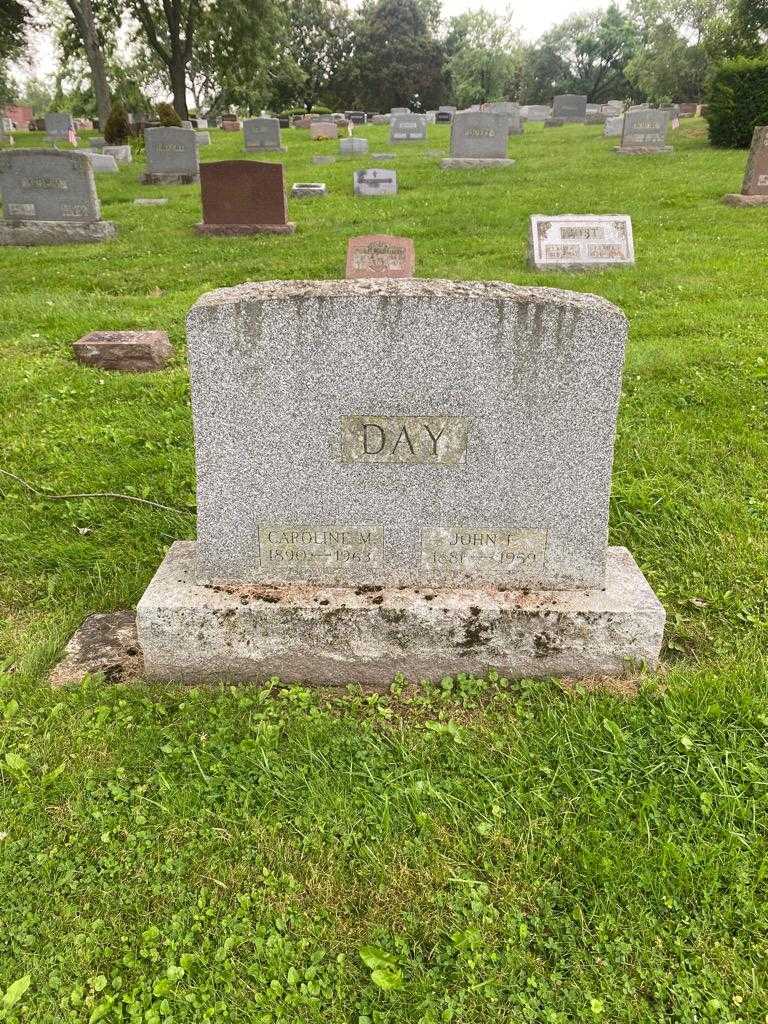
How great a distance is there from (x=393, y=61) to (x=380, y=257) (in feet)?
167

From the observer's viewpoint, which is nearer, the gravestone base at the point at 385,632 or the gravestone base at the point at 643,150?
the gravestone base at the point at 385,632

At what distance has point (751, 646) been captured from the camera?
119 inches

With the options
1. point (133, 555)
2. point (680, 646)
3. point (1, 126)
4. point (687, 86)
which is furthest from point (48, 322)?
point (687, 86)

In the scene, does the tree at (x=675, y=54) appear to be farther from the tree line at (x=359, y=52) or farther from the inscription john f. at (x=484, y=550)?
the inscription john f. at (x=484, y=550)

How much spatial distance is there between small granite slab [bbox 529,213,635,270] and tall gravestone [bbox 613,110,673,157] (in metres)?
11.4

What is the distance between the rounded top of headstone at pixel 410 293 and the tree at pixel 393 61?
2191 inches

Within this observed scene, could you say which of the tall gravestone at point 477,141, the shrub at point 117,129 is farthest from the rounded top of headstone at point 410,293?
the shrub at point 117,129

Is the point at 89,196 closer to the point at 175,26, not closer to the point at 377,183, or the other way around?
the point at 377,183

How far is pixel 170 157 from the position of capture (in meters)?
17.5

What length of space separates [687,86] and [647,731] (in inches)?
1507

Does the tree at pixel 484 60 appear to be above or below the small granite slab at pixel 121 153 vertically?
above

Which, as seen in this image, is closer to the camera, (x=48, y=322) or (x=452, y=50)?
(x=48, y=322)

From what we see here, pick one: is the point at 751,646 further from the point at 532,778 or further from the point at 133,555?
the point at 133,555

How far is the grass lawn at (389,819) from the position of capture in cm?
191
